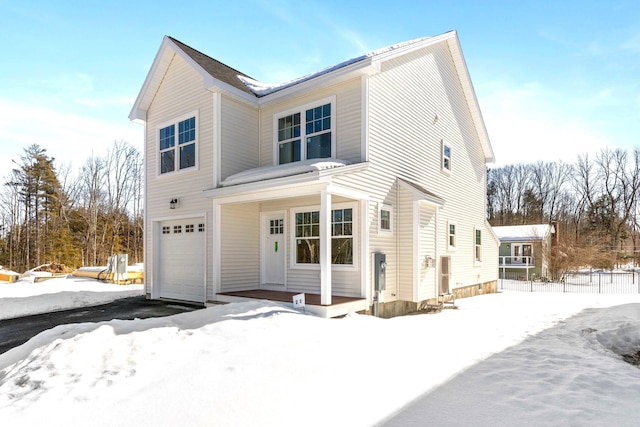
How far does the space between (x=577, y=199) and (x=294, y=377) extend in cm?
5053

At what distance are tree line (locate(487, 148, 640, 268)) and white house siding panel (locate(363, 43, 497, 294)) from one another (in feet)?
90.5

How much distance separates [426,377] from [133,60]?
1260 centimetres

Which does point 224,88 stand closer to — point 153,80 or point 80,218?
point 153,80

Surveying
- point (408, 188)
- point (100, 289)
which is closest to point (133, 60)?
point (100, 289)

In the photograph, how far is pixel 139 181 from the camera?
3278 cm

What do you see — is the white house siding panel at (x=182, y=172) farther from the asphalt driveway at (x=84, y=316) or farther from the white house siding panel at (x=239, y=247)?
the asphalt driveway at (x=84, y=316)

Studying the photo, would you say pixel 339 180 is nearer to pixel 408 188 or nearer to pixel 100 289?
pixel 408 188

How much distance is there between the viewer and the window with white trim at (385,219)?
953 centimetres

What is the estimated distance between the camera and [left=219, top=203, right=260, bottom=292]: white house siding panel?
975 centimetres

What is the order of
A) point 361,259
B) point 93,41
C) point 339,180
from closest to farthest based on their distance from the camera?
point 339,180
point 361,259
point 93,41

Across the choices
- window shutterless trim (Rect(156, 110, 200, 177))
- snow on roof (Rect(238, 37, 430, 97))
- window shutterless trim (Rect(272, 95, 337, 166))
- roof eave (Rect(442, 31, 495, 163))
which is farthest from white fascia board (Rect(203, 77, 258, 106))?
roof eave (Rect(442, 31, 495, 163))

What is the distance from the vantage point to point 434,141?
1248 centimetres

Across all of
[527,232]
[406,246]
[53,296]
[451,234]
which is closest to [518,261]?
[527,232]

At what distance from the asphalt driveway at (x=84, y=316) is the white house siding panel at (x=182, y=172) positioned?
110 centimetres
